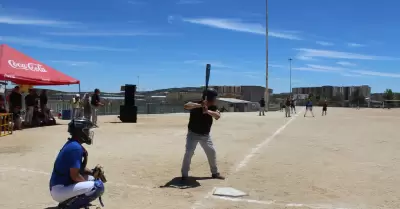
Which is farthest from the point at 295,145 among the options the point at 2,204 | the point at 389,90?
the point at 389,90

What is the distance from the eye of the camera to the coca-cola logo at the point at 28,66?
1778cm

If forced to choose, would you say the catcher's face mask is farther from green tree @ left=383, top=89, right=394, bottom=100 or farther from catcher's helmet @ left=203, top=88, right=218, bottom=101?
green tree @ left=383, top=89, right=394, bottom=100

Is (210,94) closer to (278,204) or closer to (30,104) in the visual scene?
(278,204)

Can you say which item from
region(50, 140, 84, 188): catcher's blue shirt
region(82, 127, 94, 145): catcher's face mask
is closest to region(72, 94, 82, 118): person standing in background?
region(82, 127, 94, 145): catcher's face mask

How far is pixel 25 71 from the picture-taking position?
1820 cm

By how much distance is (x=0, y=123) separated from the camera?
15391 mm

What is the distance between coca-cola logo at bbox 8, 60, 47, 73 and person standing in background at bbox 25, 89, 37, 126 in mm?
994

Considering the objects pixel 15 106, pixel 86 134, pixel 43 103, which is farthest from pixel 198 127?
pixel 43 103

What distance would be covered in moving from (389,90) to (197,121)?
13720cm

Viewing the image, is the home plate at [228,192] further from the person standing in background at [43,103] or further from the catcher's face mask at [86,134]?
the person standing in background at [43,103]

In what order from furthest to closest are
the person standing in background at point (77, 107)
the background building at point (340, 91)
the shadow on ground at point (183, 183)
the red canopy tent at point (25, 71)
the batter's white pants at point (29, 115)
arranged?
1. the background building at point (340, 91)
2. the person standing in background at point (77, 107)
3. the batter's white pants at point (29, 115)
4. the red canopy tent at point (25, 71)
5. the shadow on ground at point (183, 183)

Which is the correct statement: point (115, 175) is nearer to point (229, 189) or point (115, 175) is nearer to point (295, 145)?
point (229, 189)

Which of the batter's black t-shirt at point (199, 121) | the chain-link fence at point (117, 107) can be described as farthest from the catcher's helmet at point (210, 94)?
the chain-link fence at point (117, 107)

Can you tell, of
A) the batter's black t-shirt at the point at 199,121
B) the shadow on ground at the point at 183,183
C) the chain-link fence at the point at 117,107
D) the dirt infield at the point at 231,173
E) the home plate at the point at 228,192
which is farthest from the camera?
the chain-link fence at the point at 117,107
